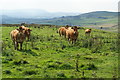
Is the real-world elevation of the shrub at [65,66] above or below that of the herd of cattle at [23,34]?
below

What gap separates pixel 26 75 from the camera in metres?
12.0

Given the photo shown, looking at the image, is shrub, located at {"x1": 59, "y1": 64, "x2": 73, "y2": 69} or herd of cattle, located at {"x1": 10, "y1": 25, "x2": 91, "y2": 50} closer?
shrub, located at {"x1": 59, "y1": 64, "x2": 73, "y2": 69}

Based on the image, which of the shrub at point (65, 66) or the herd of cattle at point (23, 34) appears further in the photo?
the herd of cattle at point (23, 34)

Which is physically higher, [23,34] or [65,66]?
[23,34]

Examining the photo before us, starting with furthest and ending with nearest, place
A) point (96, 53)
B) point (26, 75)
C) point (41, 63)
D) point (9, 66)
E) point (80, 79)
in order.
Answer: point (96, 53)
point (41, 63)
point (9, 66)
point (26, 75)
point (80, 79)

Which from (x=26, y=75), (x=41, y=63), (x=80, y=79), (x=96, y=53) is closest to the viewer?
(x=80, y=79)

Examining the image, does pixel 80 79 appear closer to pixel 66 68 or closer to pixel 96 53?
pixel 66 68

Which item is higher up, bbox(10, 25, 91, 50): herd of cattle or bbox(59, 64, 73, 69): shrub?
bbox(10, 25, 91, 50): herd of cattle

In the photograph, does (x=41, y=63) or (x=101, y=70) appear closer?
(x=101, y=70)

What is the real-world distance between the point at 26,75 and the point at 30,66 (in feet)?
6.65

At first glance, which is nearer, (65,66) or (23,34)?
(65,66)

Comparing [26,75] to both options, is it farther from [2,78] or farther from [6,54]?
[6,54]

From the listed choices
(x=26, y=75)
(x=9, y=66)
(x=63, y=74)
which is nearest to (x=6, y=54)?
(x=9, y=66)

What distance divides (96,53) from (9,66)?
9224 mm
